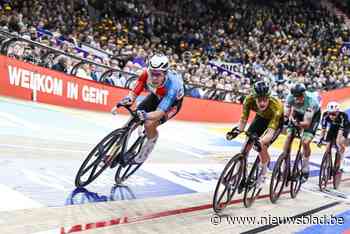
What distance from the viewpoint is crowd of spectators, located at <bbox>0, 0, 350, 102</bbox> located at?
15.2 meters

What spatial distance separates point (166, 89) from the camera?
21.9 ft

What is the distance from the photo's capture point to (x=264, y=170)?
7.71m

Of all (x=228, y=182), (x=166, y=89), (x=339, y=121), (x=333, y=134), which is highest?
(x=166, y=89)

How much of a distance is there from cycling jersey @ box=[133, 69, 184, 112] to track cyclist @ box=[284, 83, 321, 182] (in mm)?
2171

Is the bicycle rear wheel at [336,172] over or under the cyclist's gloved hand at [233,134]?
under

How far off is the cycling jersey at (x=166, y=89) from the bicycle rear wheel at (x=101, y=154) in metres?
0.60

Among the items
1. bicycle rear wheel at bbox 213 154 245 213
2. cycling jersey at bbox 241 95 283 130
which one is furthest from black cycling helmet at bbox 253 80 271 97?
bicycle rear wheel at bbox 213 154 245 213

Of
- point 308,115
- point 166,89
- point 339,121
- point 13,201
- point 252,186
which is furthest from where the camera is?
point 339,121

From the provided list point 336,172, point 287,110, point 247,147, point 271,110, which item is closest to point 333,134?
point 336,172

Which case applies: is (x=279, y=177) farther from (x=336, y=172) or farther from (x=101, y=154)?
(x=101, y=154)

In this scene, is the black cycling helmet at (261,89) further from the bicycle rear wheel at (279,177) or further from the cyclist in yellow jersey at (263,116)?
the bicycle rear wheel at (279,177)

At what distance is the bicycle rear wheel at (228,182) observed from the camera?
674 centimetres

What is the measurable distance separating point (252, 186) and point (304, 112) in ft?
5.94

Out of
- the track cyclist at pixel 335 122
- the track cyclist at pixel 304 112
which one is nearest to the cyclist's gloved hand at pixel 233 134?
the track cyclist at pixel 304 112
